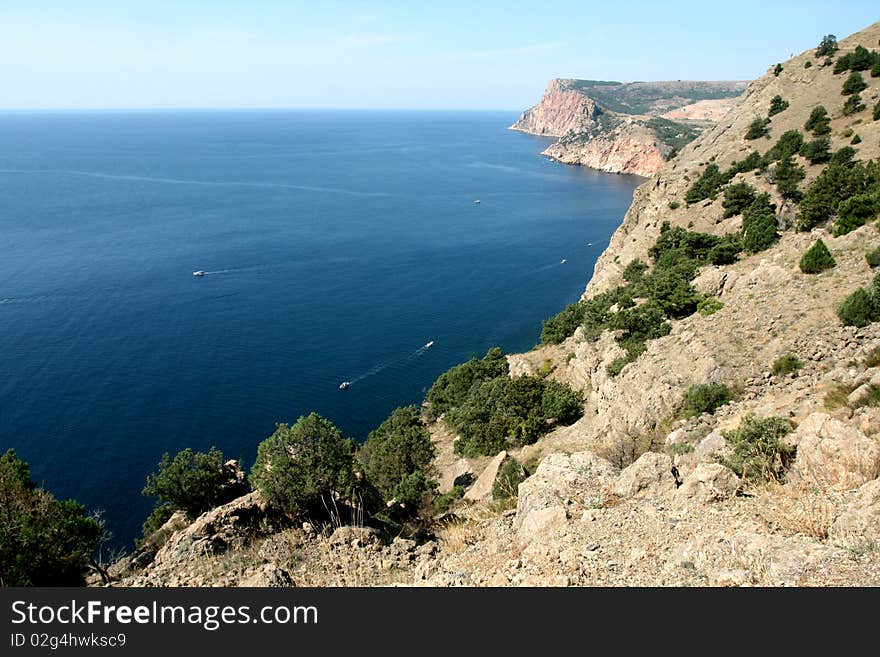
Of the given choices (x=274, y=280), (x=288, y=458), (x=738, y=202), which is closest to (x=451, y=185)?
(x=274, y=280)

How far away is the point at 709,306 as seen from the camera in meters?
29.7

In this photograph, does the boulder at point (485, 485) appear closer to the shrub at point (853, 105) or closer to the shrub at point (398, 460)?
the shrub at point (398, 460)

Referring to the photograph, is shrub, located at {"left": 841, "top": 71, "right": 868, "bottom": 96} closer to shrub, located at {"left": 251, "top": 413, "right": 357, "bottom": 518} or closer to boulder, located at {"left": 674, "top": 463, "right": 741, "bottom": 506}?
boulder, located at {"left": 674, "top": 463, "right": 741, "bottom": 506}

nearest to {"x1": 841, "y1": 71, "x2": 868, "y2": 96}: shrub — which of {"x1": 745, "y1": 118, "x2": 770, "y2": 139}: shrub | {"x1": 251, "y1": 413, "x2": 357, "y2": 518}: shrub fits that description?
{"x1": 745, "y1": 118, "x2": 770, "y2": 139}: shrub

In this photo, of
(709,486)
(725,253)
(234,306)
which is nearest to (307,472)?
(709,486)

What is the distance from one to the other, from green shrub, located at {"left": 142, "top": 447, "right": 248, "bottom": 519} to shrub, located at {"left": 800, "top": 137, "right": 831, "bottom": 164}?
5301 centimetres

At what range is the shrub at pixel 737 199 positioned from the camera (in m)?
45.8

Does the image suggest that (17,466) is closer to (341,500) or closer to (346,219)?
(341,500)

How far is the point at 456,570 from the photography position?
434 inches

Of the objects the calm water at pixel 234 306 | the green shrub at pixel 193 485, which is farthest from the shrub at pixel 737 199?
the green shrub at pixel 193 485

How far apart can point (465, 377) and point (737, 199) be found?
2927 centimetres

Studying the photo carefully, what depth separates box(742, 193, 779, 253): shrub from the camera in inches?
1435

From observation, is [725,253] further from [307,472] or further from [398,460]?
[307,472]

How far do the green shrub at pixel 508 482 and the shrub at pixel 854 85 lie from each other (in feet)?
183
